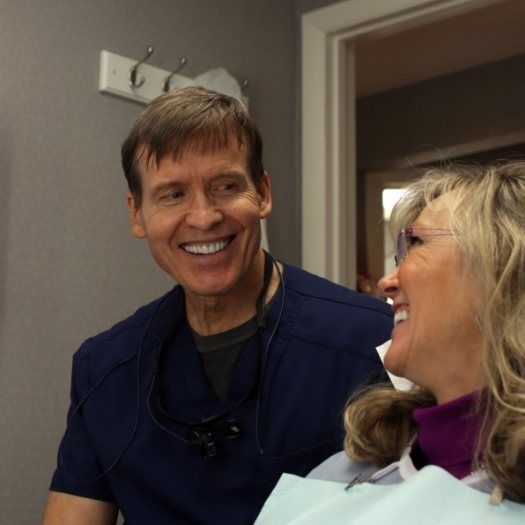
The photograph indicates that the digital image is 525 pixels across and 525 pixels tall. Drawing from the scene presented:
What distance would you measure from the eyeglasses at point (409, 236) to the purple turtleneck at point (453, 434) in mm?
210

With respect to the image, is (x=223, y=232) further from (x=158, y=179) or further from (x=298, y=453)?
(x=298, y=453)

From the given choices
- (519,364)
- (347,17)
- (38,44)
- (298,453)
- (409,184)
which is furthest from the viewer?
(347,17)

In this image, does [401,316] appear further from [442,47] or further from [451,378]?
[442,47]

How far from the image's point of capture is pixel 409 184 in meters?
1.38

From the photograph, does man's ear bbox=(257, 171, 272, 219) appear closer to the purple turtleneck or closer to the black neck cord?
the black neck cord

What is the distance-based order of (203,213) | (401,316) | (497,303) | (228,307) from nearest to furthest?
1. (497,303)
2. (401,316)
3. (203,213)
4. (228,307)

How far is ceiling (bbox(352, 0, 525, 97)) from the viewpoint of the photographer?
3357 mm

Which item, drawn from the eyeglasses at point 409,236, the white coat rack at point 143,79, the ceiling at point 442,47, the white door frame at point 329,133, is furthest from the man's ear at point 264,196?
the ceiling at point 442,47

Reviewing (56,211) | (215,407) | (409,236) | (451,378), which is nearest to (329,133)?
(56,211)

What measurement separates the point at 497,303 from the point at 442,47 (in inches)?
108

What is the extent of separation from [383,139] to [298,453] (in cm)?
306

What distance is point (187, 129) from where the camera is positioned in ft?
4.89

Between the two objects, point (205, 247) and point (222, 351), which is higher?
point (205, 247)

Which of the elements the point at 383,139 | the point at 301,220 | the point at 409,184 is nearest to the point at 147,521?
the point at 409,184
